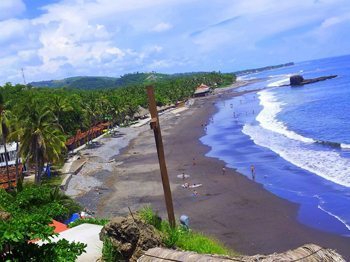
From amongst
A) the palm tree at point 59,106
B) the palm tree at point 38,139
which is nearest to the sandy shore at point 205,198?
the palm tree at point 38,139

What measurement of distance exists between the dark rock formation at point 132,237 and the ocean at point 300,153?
563 inches

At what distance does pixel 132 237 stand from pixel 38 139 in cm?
2129

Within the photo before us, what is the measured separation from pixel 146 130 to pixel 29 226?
61.6 meters

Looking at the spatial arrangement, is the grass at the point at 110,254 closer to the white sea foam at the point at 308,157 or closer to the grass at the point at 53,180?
the white sea foam at the point at 308,157

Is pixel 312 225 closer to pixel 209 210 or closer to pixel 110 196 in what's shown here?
pixel 209 210

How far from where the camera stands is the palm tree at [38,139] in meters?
29.1

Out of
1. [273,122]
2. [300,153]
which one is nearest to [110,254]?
[300,153]

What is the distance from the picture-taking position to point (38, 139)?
28.9m

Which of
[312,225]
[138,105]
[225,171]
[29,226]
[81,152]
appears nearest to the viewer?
[29,226]

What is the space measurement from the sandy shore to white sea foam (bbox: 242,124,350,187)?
4664mm

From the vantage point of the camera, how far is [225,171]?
115ft

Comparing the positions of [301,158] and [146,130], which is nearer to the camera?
[301,158]

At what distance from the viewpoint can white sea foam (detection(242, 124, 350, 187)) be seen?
29806mm

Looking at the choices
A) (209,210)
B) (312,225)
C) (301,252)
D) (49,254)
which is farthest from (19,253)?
(209,210)
